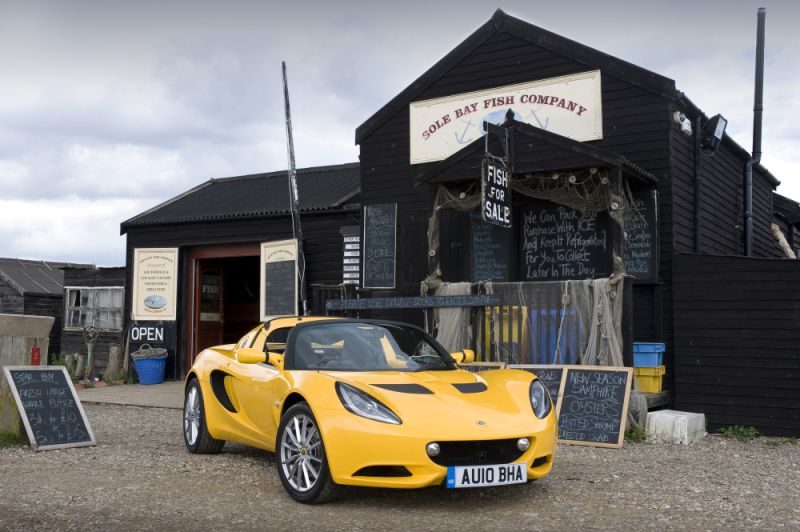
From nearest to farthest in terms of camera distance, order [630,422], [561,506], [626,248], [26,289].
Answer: [561,506]
[630,422]
[626,248]
[26,289]

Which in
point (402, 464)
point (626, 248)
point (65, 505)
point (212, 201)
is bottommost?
point (65, 505)

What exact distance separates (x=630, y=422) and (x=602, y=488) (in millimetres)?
3028

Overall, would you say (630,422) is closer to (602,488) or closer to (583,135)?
(602,488)

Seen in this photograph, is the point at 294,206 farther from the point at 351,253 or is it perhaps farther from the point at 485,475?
the point at 485,475

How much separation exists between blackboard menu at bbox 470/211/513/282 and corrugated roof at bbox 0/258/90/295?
16508mm

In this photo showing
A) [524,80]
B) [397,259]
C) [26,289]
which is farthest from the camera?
[26,289]

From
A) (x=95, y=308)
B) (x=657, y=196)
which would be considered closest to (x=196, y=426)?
(x=657, y=196)

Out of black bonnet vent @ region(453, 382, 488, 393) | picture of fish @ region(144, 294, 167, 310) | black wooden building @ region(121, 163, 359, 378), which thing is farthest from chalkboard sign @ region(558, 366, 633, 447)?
picture of fish @ region(144, 294, 167, 310)

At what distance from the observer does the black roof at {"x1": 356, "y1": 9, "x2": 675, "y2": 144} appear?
37.2 ft

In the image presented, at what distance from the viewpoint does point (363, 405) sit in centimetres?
548

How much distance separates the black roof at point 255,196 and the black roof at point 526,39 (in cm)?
253

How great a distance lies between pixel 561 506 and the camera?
5.56 metres

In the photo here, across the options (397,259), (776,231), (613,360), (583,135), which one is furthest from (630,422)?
(776,231)

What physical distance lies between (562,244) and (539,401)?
6188 mm
